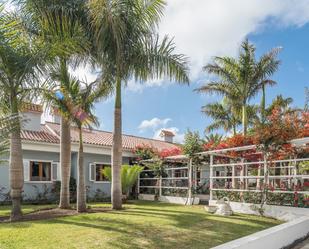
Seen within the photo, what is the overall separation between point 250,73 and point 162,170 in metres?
7.81

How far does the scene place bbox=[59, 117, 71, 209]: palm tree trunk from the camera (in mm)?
14391

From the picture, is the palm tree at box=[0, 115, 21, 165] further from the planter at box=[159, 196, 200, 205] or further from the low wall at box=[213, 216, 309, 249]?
the planter at box=[159, 196, 200, 205]

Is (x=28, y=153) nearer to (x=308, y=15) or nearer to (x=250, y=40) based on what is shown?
(x=250, y=40)

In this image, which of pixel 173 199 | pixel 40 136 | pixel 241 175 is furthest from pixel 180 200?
pixel 40 136

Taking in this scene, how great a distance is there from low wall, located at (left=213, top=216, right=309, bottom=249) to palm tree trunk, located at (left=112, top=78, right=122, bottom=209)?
7.24 meters

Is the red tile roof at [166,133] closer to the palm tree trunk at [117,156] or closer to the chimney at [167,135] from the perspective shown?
the chimney at [167,135]

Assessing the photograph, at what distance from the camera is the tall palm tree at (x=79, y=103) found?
42.3 feet

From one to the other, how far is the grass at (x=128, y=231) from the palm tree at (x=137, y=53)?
3895 millimetres

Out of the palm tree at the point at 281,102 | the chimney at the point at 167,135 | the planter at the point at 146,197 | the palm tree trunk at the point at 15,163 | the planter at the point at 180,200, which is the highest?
the palm tree at the point at 281,102

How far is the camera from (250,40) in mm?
20266

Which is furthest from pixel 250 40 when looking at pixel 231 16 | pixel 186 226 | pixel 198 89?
pixel 186 226

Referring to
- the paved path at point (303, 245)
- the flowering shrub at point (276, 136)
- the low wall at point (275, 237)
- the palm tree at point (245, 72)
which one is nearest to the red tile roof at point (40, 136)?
the palm tree at point (245, 72)

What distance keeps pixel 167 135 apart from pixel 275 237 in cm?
2634

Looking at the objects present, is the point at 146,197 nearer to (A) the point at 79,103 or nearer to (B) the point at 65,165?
(B) the point at 65,165
